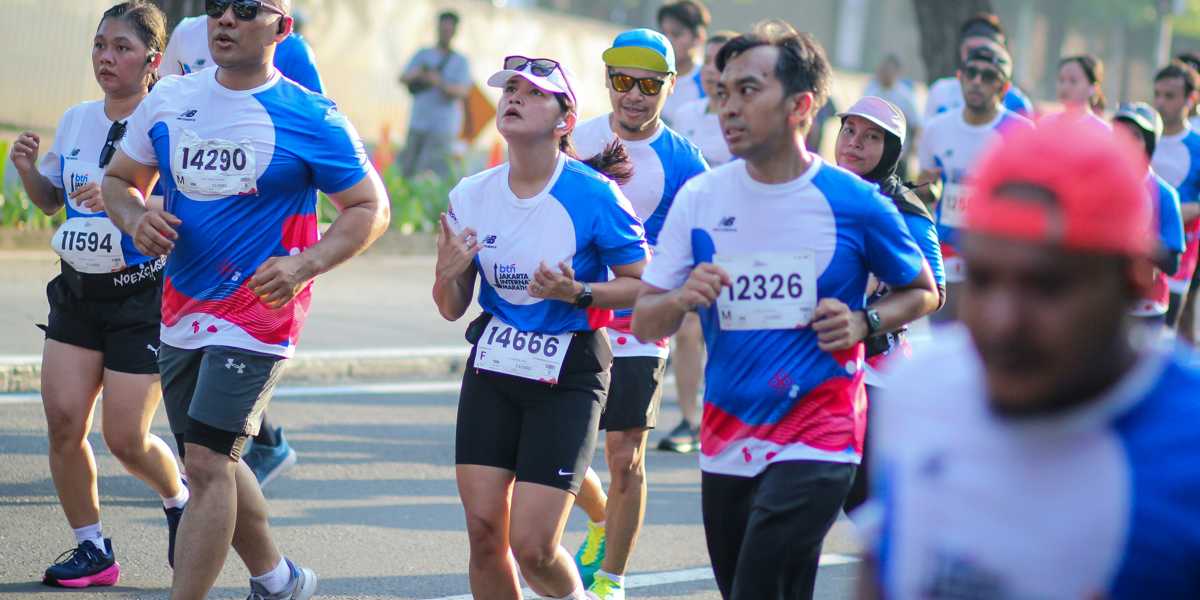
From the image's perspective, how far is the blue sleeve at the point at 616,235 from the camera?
213 inches

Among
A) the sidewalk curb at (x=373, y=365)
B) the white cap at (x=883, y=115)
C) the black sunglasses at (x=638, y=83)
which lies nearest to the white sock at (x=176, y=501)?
the black sunglasses at (x=638, y=83)

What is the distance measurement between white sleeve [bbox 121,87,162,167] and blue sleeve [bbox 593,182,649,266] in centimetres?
151

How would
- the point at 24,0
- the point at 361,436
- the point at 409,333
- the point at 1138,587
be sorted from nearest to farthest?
the point at 1138,587, the point at 361,436, the point at 409,333, the point at 24,0

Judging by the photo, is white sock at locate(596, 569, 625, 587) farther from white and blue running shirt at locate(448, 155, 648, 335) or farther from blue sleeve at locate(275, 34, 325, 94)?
blue sleeve at locate(275, 34, 325, 94)

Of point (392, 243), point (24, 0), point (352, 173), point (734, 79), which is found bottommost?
point (392, 243)

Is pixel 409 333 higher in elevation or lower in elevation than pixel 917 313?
lower

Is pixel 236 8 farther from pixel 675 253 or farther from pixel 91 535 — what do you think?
pixel 91 535

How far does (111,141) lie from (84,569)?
1614 millimetres

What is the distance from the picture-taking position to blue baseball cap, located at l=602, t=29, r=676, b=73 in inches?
275

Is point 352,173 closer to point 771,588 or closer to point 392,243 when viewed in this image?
point 771,588

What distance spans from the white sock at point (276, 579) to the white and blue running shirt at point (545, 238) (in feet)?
3.92

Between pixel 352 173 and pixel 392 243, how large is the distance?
1117 cm

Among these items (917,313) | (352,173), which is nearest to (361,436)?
(352,173)

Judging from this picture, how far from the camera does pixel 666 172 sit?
6.94m
